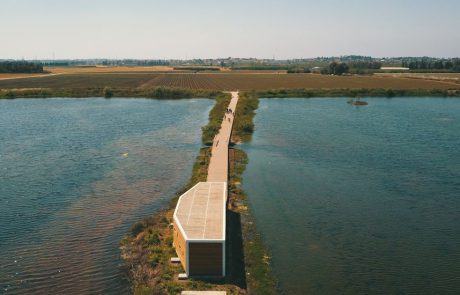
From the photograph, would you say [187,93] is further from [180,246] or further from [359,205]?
[180,246]

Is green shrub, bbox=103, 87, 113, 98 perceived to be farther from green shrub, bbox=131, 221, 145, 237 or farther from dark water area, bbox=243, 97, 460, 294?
green shrub, bbox=131, 221, 145, 237

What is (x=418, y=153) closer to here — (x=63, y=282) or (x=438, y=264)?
(x=438, y=264)

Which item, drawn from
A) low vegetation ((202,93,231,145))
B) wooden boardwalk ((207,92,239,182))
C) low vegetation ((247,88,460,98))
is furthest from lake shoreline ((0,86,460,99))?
wooden boardwalk ((207,92,239,182))

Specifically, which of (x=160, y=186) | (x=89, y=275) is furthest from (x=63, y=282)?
(x=160, y=186)

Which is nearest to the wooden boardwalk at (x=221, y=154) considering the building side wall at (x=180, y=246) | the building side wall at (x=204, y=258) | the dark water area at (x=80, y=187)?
the dark water area at (x=80, y=187)

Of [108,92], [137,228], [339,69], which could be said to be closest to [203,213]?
[137,228]
